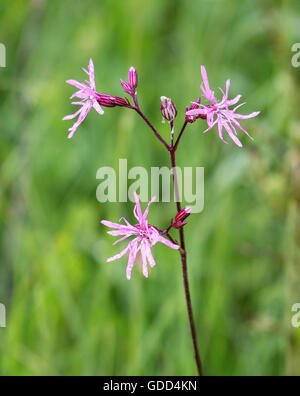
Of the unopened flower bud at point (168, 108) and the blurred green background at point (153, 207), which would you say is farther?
→ the blurred green background at point (153, 207)

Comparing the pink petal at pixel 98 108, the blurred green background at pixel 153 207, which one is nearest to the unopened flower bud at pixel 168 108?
the pink petal at pixel 98 108

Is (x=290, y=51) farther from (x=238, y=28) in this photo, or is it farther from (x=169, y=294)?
(x=169, y=294)

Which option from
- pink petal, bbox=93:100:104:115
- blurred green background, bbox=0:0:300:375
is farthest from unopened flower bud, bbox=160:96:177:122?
blurred green background, bbox=0:0:300:375

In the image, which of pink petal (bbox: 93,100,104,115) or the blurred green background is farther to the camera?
the blurred green background

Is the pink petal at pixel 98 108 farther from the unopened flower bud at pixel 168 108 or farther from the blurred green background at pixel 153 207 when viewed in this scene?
the blurred green background at pixel 153 207

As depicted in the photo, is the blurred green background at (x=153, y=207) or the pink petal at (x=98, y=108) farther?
the blurred green background at (x=153, y=207)

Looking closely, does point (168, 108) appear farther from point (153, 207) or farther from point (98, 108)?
point (153, 207)

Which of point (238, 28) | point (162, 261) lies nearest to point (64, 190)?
point (162, 261)

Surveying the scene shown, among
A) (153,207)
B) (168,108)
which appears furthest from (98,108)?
(153,207)

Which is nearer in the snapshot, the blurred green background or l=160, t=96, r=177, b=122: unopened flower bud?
l=160, t=96, r=177, b=122: unopened flower bud

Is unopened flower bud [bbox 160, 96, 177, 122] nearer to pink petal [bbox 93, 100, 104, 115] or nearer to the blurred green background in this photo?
pink petal [bbox 93, 100, 104, 115]
